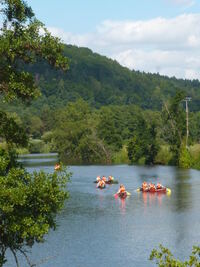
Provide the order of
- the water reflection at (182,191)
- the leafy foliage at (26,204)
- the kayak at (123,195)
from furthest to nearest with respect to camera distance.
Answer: the kayak at (123,195) < the water reflection at (182,191) < the leafy foliage at (26,204)

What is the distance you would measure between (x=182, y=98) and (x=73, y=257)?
61775 millimetres

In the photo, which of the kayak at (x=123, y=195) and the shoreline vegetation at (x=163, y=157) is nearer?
the kayak at (x=123, y=195)

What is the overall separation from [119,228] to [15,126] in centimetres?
2008

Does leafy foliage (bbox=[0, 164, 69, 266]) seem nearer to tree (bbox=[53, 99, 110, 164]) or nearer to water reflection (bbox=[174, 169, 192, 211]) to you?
water reflection (bbox=[174, 169, 192, 211])

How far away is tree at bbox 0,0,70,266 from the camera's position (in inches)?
601

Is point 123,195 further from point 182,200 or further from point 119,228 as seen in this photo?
point 119,228

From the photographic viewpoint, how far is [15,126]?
55.6ft

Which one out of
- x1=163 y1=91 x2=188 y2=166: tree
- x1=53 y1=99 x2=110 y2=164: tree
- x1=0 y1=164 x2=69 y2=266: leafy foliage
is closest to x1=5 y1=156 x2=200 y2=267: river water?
x1=0 y1=164 x2=69 y2=266: leafy foliage

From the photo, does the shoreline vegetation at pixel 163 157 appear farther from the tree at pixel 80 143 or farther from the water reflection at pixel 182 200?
the water reflection at pixel 182 200

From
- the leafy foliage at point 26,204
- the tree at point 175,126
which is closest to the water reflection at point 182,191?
the tree at point 175,126

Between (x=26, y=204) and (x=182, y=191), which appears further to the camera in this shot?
(x=182, y=191)

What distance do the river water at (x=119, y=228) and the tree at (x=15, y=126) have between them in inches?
378

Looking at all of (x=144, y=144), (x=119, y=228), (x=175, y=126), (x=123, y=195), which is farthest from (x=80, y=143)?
(x=119, y=228)

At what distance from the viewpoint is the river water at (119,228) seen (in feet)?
92.3
